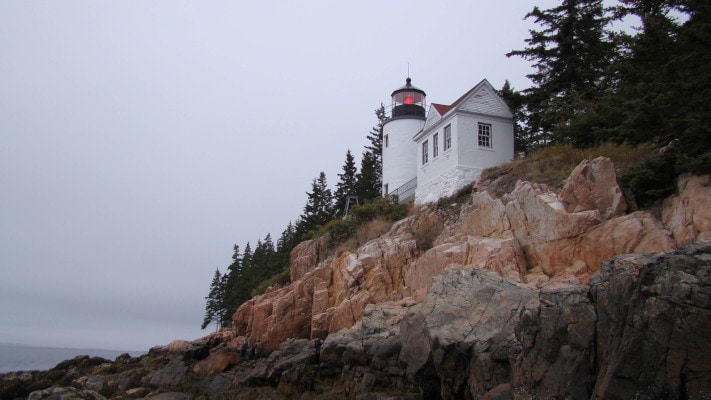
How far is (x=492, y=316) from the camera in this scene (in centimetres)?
1244

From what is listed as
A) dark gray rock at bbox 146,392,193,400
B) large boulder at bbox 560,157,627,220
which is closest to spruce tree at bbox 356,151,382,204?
dark gray rock at bbox 146,392,193,400

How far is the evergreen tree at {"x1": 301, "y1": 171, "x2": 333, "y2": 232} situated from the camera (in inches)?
1620

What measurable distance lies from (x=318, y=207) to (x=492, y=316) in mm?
Result: 31067

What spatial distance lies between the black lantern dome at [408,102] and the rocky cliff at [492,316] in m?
11.7

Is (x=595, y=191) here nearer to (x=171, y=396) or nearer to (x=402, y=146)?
(x=171, y=396)

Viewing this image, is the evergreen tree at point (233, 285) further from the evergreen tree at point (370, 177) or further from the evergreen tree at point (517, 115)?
the evergreen tree at point (517, 115)

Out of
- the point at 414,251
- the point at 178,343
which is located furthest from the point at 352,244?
the point at 178,343

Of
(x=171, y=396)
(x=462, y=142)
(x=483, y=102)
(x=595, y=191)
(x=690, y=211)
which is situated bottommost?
(x=171, y=396)

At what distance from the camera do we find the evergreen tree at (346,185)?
137 feet

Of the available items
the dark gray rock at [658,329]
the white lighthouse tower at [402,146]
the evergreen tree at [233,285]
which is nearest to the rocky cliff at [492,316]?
the dark gray rock at [658,329]

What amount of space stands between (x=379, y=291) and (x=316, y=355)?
328 centimetres

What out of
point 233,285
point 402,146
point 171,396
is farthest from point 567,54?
point 233,285

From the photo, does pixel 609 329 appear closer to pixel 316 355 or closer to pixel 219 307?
pixel 316 355

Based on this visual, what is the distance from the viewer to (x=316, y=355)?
18000mm
